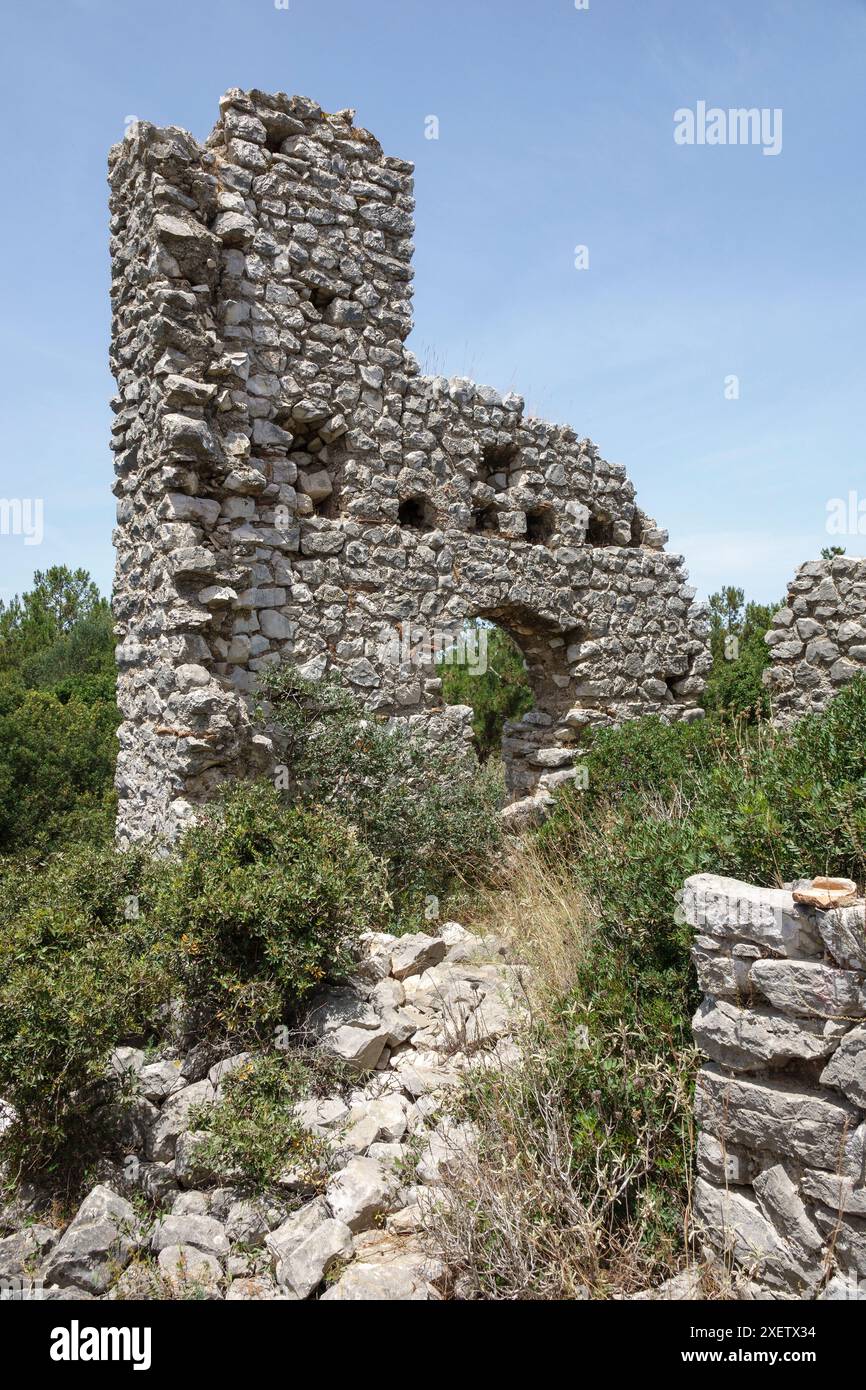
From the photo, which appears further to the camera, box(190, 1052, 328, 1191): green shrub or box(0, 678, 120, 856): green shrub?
box(0, 678, 120, 856): green shrub

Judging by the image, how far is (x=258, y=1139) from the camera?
3.69 m

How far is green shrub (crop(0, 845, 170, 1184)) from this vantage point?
3.90 meters

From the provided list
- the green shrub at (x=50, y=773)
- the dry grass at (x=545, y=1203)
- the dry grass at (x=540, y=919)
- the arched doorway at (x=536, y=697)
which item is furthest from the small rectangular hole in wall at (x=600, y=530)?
the dry grass at (x=545, y=1203)

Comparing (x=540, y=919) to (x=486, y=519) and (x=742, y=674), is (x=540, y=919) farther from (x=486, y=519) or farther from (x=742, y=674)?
(x=742, y=674)

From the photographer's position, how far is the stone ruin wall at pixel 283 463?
625 cm

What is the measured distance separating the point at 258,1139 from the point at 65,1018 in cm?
98

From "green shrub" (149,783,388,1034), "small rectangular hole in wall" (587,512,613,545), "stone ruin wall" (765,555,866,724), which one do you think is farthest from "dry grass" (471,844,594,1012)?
"stone ruin wall" (765,555,866,724)

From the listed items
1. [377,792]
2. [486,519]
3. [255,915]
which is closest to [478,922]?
[377,792]

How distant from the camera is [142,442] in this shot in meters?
6.54

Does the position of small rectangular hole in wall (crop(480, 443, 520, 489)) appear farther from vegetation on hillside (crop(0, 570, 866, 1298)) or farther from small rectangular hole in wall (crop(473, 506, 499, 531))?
vegetation on hillside (crop(0, 570, 866, 1298))

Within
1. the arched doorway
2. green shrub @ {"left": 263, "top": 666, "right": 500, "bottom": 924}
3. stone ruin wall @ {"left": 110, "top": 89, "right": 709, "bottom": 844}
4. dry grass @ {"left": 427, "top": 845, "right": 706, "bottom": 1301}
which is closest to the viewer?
dry grass @ {"left": 427, "top": 845, "right": 706, "bottom": 1301}

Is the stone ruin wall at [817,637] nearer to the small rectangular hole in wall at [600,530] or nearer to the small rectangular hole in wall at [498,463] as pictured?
the small rectangular hole in wall at [600,530]

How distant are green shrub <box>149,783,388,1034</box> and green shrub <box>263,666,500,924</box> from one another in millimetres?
1522

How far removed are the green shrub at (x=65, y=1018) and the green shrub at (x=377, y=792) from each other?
6.25 ft
